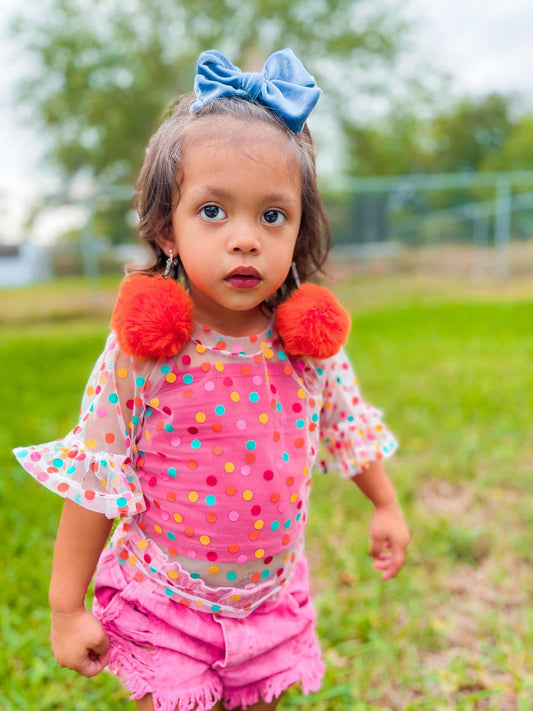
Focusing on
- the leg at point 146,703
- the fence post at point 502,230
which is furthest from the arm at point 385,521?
the fence post at point 502,230

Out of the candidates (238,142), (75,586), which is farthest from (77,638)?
(238,142)

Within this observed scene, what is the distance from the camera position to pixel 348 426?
59.4 inches

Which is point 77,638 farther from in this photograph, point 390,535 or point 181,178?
point 181,178

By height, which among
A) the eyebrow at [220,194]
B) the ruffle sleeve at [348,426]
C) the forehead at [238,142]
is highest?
the forehead at [238,142]

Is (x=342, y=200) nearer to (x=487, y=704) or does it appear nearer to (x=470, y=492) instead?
(x=470, y=492)

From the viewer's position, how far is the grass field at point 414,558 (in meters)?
1.96

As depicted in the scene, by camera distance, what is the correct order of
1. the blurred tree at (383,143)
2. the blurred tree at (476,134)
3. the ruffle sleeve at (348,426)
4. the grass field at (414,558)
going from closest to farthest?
1. the ruffle sleeve at (348,426)
2. the grass field at (414,558)
3. the blurred tree at (383,143)
4. the blurred tree at (476,134)

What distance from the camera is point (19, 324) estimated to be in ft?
31.3

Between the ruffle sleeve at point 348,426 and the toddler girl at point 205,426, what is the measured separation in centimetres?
10

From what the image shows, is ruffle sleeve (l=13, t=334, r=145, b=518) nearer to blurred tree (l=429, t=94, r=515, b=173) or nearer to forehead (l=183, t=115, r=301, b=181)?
forehead (l=183, t=115, r=301, b=181)

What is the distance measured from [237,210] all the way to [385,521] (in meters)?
0.81

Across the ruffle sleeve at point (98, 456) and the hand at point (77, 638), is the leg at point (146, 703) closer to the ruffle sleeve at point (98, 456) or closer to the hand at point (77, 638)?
the hand at point (77, 638)

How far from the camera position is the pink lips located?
45.3 inches

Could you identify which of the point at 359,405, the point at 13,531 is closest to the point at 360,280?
the point at 13,531
